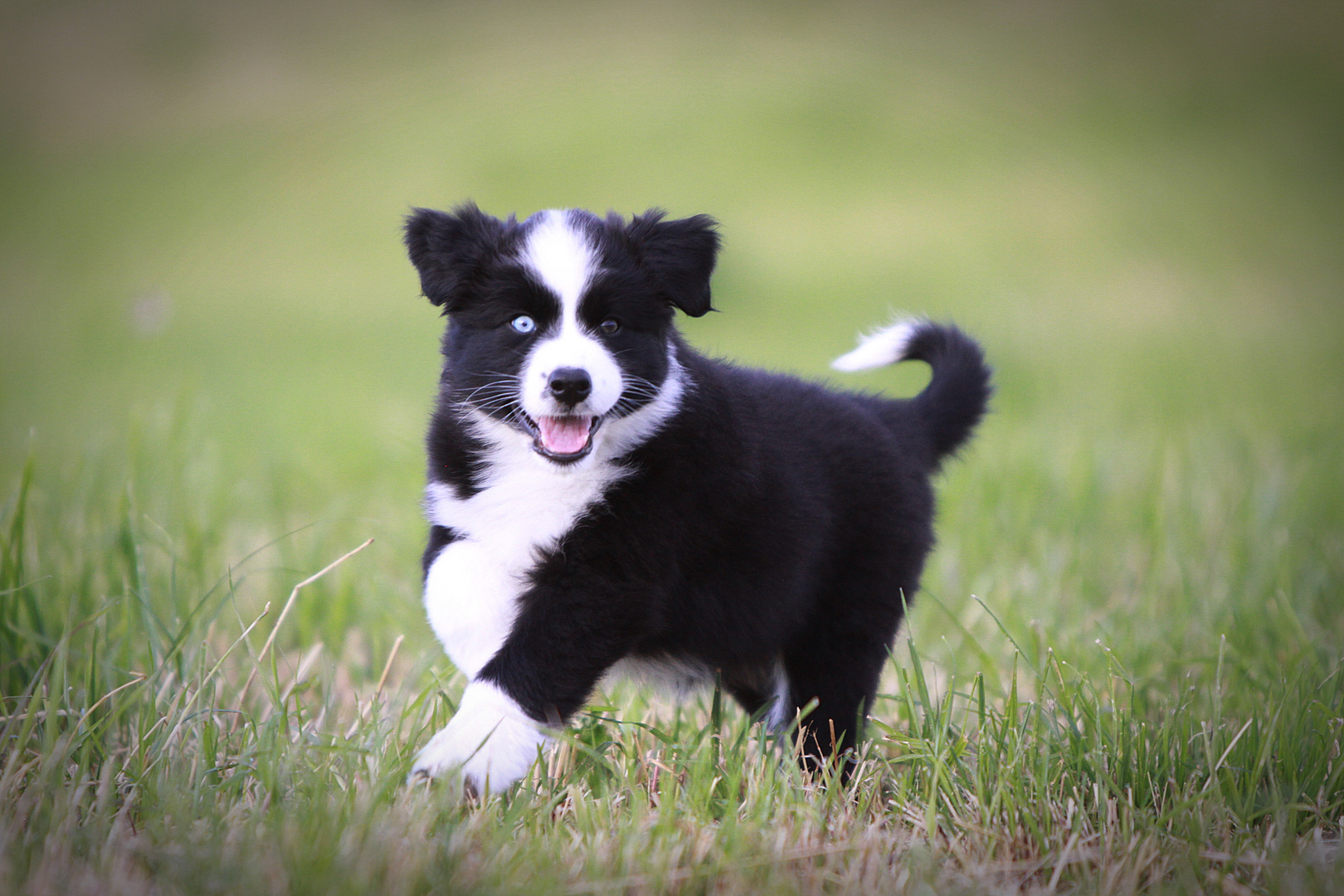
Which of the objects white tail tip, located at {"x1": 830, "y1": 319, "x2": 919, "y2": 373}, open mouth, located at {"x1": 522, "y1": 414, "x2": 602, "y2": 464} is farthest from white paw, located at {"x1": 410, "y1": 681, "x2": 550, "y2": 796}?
white tail tip, located at {"x1": 830, "y1": 319, "x2": 919, "y2": 373}

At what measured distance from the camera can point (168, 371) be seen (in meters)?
9.10

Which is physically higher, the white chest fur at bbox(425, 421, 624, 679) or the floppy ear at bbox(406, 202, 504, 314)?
the floppy ear at bbox(406, 202, 504, 314)

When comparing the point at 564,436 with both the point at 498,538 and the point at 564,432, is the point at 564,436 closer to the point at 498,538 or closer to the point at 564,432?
the point at 564,432

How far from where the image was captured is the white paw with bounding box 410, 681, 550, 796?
1946 mm

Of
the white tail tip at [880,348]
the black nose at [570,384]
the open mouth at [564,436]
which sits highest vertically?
the white tail tip at [880,348]

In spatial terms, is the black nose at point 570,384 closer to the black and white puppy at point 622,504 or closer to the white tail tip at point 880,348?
the black and white puppy at point 622,504

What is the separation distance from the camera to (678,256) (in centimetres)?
237

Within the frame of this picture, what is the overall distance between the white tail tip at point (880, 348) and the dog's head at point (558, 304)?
0.52 meters

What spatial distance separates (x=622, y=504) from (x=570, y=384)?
11.1 inches

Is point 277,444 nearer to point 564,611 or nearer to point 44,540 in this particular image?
point 44,540

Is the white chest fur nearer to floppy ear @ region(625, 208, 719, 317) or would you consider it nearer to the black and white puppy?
the black and white puppy

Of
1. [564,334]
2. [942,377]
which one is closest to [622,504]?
[564,334]

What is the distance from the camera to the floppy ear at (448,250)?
2.29 meters

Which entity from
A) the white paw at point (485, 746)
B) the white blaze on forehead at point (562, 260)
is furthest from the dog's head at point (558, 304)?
the white paw at point (485, 746)
